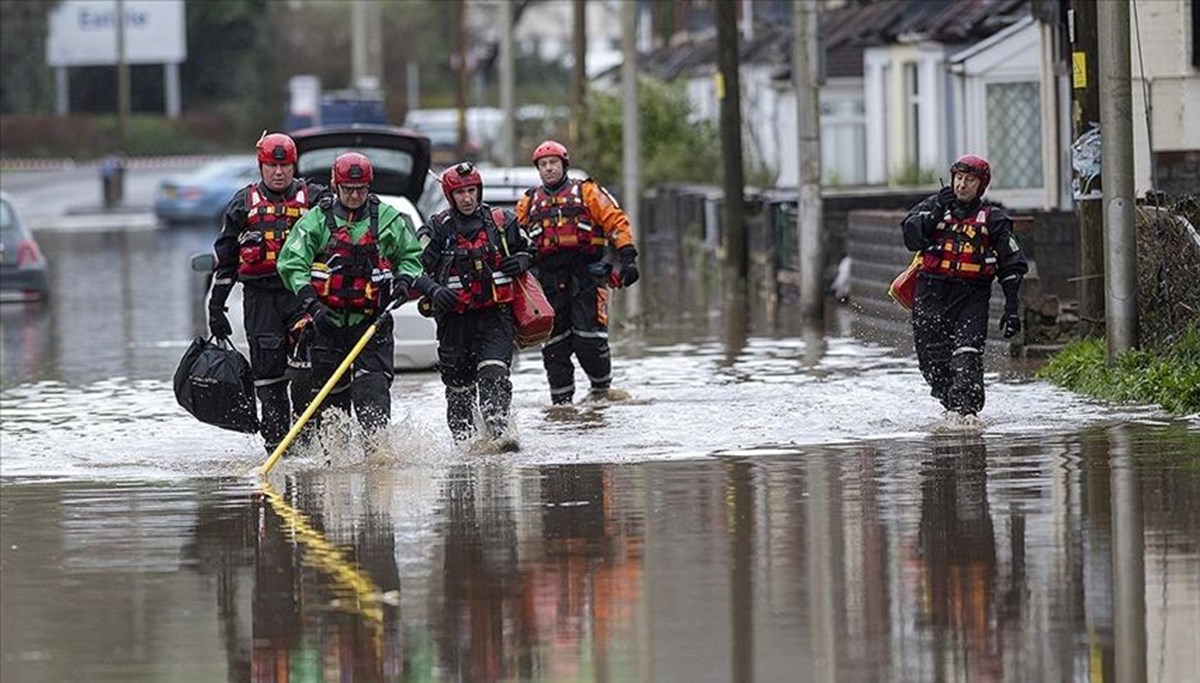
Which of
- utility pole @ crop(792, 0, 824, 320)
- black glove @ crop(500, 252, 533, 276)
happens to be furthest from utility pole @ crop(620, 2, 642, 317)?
black glove @ crop(500, 252, 533, 276)

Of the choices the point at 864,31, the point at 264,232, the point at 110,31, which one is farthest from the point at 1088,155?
the point at 110,31

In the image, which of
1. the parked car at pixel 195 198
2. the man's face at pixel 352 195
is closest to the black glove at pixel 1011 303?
the man's face at pixel 352 195

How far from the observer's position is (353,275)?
14.1 metres

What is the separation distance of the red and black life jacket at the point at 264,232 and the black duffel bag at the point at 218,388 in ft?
1.80

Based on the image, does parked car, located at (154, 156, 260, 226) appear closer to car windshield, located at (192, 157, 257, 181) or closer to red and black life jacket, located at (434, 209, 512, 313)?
car windshield, located at (192, 157, 257, 181)

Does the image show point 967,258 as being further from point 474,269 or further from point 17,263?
point 17,263

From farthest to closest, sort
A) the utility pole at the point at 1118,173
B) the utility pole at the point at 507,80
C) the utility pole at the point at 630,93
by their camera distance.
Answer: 1. the utility pole at the point at 507,80
2. the utility pole at the point at 630,93
3. the utility pole at the point at 1118,173

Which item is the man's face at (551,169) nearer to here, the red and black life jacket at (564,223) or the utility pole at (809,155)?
the red and black life jacket at (564,223)

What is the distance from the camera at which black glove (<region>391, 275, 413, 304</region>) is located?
14.0 meters

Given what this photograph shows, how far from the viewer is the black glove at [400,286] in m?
14.0

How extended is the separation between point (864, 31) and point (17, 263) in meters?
14.6

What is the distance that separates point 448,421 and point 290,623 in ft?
17.9

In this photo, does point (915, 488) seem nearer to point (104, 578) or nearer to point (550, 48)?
point (104, 578)

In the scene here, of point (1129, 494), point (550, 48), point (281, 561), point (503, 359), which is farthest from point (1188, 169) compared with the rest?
point (550, 48)
